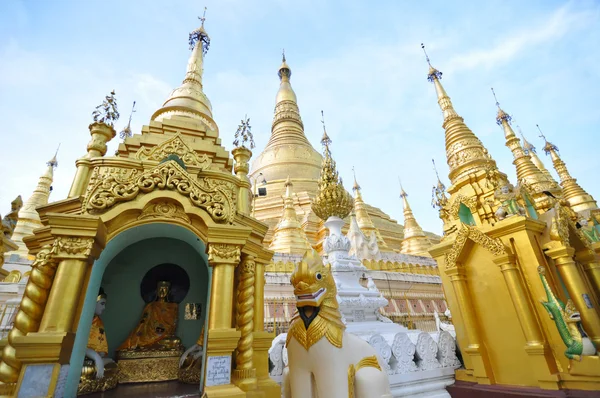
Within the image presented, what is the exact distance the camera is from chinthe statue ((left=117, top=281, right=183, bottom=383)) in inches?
151

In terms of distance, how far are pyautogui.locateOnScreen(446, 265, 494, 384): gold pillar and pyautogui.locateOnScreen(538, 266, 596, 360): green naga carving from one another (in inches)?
37.4

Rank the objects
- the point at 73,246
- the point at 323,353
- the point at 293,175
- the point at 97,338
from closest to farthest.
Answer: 1. the point at 323,353
2. the point at 73,246
3. the point at 97,338
4. the point at 293,175

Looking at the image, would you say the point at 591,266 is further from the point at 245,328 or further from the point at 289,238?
the point at 289,238

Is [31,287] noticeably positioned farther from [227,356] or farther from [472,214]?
[472,214]

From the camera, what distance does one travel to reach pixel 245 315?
2.95 metres

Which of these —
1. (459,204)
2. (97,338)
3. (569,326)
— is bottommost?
(569,326)

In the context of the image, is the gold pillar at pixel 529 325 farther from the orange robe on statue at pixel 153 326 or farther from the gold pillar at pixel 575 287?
the orange robe on statue at pixel 153 326

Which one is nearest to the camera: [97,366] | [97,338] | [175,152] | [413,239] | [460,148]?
[97,366]

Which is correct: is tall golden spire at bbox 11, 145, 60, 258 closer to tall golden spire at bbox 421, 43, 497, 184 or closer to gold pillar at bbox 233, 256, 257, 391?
gold pillar at bbox 233, 256, 257, 391

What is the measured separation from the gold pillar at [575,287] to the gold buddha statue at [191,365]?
15.9 ft

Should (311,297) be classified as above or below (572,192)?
below

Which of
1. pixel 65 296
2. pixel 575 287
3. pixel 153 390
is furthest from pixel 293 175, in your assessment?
pixel 65 296

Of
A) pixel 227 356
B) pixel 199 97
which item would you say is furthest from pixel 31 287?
pixel 199 97

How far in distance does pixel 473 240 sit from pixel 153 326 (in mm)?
4965
